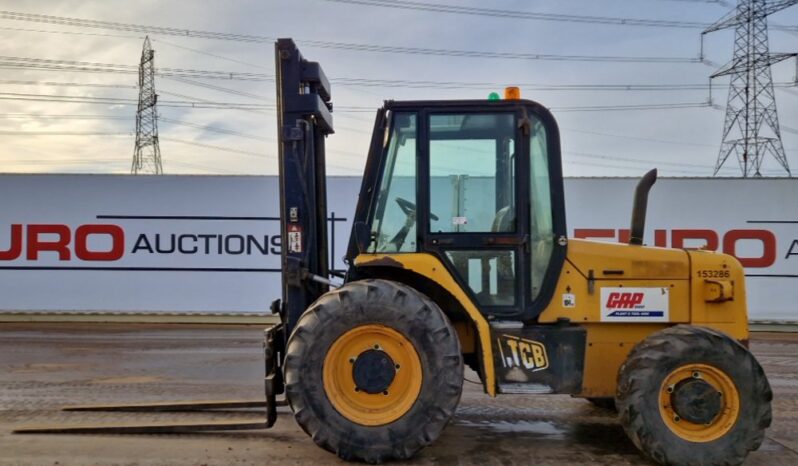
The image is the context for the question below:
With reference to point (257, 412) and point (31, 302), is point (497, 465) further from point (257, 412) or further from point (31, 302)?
point (31, 302)

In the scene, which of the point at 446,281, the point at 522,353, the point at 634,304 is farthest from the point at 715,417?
the point at 446,281

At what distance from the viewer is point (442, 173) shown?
203 inches

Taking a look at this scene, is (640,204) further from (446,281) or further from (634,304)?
(446,281)

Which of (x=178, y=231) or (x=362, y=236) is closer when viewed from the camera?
(x=362, y=236)

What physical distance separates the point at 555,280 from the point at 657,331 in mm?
870

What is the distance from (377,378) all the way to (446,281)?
0.82 m

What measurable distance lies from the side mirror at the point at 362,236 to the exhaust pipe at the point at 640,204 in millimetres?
2058

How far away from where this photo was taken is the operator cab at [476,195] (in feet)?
16.8

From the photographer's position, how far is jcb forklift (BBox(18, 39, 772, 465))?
478 cm

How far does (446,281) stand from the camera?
16.5 ft

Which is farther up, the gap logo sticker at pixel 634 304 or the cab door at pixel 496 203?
the cab door at pixel 496 203

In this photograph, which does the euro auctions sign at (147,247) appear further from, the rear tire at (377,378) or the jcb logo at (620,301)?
the jcb logo at (620,301)

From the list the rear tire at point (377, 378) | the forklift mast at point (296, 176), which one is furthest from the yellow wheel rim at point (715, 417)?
the forklift mast at point (296, 176)

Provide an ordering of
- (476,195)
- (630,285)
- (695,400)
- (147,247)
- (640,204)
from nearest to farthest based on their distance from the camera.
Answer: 1. (695,400)
2. (476,195)
3. (630,285)
4. (640,204)
5. (147,247)
